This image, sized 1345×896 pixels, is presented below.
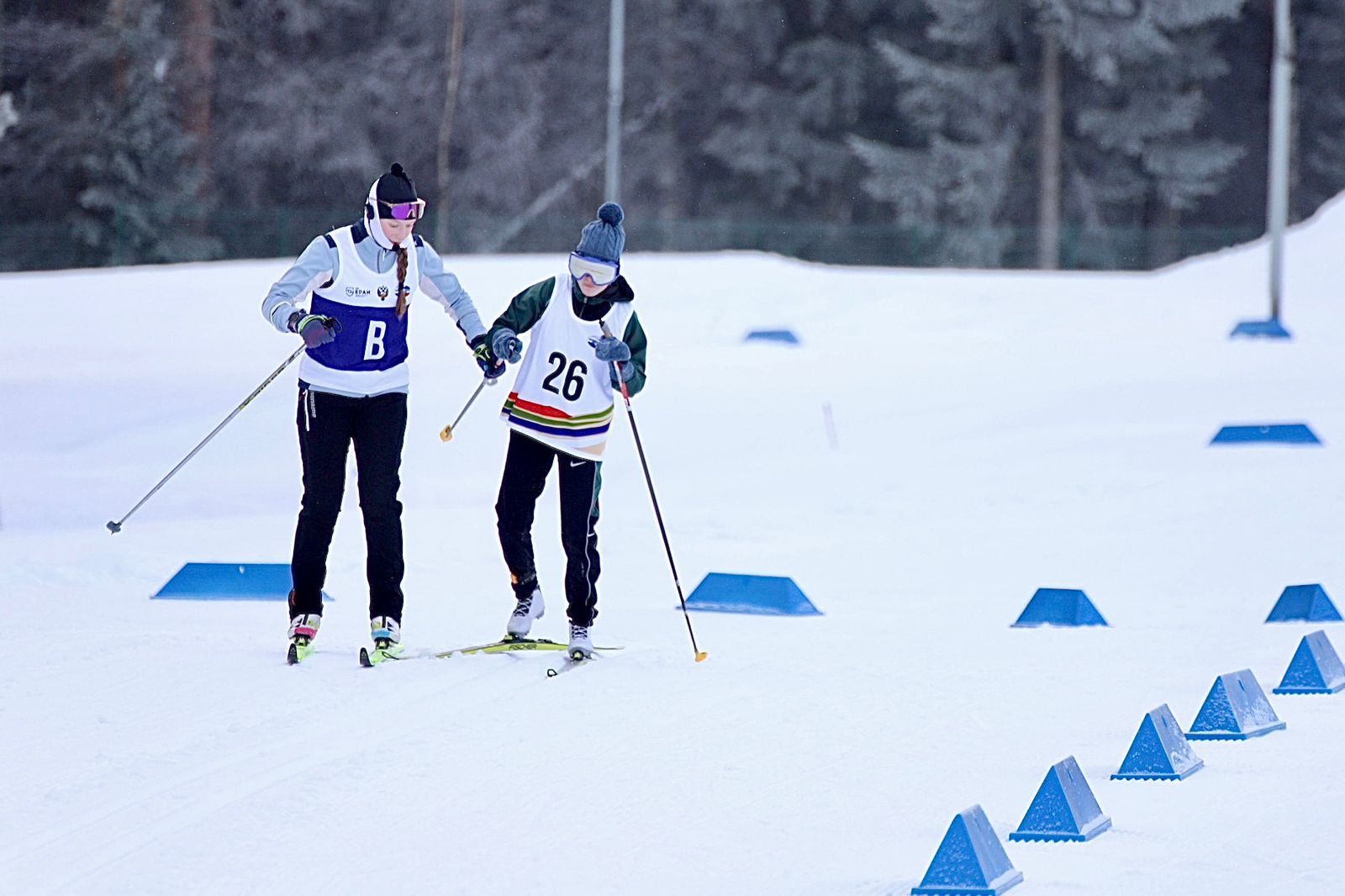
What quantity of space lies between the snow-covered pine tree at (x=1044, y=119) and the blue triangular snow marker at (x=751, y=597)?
107 ft

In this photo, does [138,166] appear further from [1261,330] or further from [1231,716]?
[1231,716]

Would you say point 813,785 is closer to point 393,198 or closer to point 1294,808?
point 1294,808

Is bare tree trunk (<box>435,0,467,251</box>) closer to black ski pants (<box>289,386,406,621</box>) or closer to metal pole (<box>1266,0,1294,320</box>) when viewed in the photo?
metal pole (<box>1266,0,1294,320</box>)

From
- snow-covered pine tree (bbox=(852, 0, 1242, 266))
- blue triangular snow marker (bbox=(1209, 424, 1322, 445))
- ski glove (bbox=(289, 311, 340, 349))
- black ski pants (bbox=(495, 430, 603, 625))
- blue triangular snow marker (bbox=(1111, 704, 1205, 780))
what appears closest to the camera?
blue triangular snow marker (bbox=(1111, 704, 1205, 780))

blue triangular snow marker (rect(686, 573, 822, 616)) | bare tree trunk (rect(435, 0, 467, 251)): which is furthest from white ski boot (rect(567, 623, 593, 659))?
bare tree trunk (rect(435, 0, 467, 251))

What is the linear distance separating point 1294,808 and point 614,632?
344 cm

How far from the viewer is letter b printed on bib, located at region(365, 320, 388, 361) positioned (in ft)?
22.1

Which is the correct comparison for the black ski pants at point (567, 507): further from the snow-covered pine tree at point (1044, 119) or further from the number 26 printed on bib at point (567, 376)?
the snow-covered pine tree at point (1044, 119)

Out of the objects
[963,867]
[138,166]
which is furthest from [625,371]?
[138,166]

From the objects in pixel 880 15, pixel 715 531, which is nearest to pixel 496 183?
pixel 880 15

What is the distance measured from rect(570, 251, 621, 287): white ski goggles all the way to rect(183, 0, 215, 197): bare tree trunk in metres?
32.6

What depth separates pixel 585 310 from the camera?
6.89m

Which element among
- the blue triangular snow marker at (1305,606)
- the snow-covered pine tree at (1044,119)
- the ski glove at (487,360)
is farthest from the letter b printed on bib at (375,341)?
the snow-covered pine tree at (1044,119)

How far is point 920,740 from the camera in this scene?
587cm
